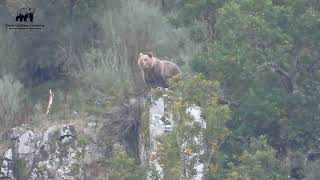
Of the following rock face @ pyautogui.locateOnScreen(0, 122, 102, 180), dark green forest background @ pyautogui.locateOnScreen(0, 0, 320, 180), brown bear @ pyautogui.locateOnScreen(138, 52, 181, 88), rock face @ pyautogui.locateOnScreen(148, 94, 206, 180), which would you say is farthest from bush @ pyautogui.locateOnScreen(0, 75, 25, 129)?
rock face @ pyautogui.locateOnScreen(148, 94, 206, 180)

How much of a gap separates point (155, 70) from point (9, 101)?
18.4 feet

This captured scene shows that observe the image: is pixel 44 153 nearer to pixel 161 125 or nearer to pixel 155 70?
pixel 155 70

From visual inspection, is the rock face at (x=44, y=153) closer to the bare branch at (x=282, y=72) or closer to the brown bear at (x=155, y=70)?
the brown bear at (x=155, y=70)

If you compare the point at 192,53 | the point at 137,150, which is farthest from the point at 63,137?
the point at 192,53

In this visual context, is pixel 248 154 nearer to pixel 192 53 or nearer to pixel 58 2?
pixel 192 53

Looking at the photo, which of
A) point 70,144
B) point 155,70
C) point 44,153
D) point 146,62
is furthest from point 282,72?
point 44,153

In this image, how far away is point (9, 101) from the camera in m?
35.0

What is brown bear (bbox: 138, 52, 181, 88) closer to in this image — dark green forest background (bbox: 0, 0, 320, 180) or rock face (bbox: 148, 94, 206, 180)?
dark green forest background (bbox: 0, 0, 320, 180)

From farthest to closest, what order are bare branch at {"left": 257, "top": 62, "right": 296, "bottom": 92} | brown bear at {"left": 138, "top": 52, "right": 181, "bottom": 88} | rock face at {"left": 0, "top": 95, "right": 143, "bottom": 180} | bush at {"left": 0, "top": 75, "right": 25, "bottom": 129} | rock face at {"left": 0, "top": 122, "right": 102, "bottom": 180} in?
bush at {"left": 0, "top": 75, "right": 25, "bottom": 129} → rock face at {"left": 0, "top": 122, "right": 102, "bottom": 180} → rock face at {"left": 0, "top": 95, "right": 143, "bottom": 180} → bare branch at {"left": 257, "top": 62, "right": 296, "bottom": 92} → brown bear at {"left": 138, "top": 52, "right": 181, "bottom": 88}

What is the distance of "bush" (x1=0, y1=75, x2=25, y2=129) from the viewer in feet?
113

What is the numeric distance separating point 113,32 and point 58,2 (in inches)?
115

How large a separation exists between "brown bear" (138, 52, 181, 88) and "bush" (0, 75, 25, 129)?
15.5ft

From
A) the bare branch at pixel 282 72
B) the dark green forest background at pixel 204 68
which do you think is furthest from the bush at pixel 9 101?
the bare branch at pixel 282 72

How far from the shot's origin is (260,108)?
30.1 meters
